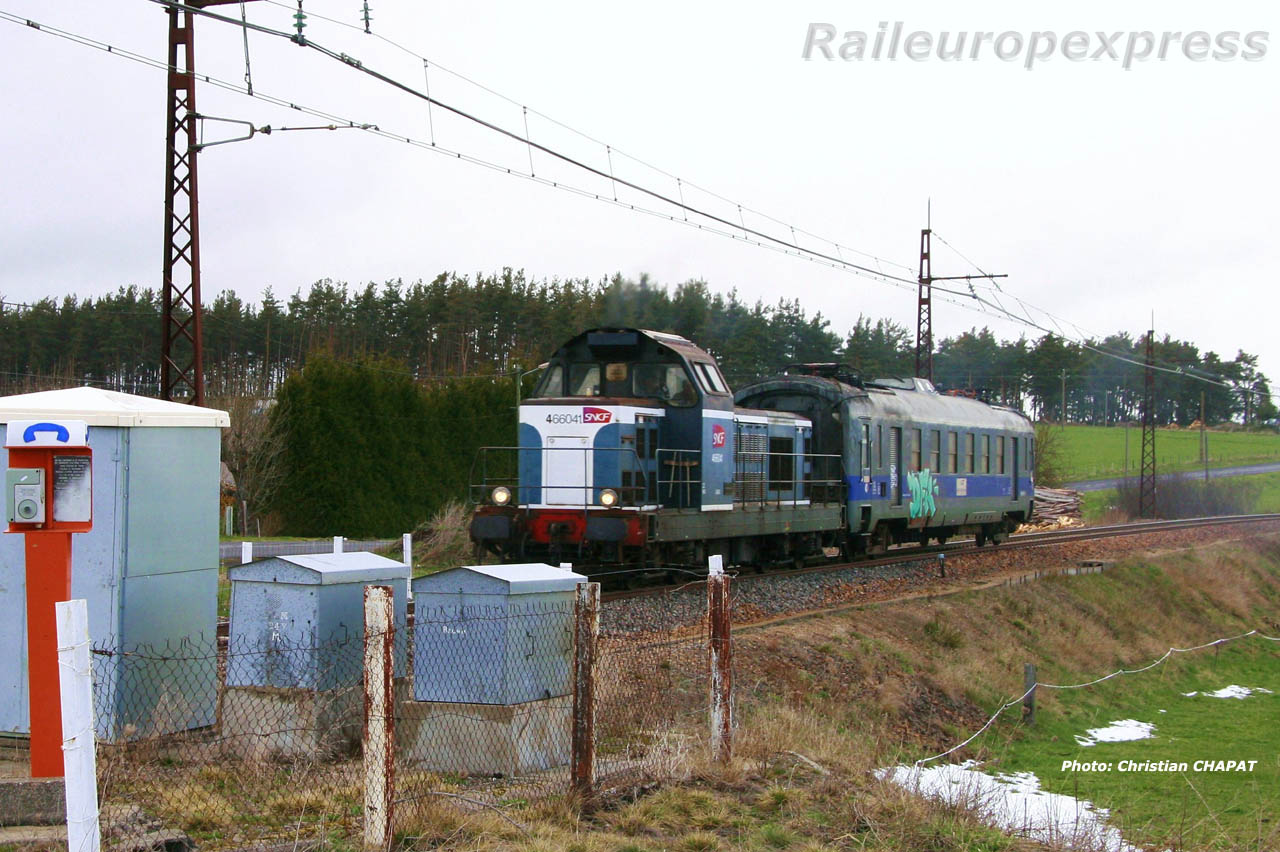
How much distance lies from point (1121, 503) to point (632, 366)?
→ 45589 mm

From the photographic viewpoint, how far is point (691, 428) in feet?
56.6

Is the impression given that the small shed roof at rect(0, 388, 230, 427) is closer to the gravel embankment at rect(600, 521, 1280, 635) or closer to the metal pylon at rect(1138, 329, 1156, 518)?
the gravel embankment at rect(600, 521, 1280, 635)

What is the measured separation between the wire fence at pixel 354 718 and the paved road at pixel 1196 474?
5942 centimetres

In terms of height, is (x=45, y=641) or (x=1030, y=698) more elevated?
(x=45, y=641)

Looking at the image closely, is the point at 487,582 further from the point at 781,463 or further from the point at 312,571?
the point at 781,463

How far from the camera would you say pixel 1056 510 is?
49.3 meters

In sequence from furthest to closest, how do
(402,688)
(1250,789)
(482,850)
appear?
(1250,789) → (402,688) → (482,850)

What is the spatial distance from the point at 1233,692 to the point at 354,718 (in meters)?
17.7

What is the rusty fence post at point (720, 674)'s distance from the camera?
8164mm

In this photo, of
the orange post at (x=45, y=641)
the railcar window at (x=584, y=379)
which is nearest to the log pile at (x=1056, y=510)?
the railcar window at (x=584, y=379)

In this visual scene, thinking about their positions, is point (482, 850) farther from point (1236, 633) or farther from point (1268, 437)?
point (1268, 437)

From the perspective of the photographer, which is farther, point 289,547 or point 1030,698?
point 289,547

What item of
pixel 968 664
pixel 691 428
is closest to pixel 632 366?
pixel 691 428

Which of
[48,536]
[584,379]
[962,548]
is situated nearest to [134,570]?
[48,536]
